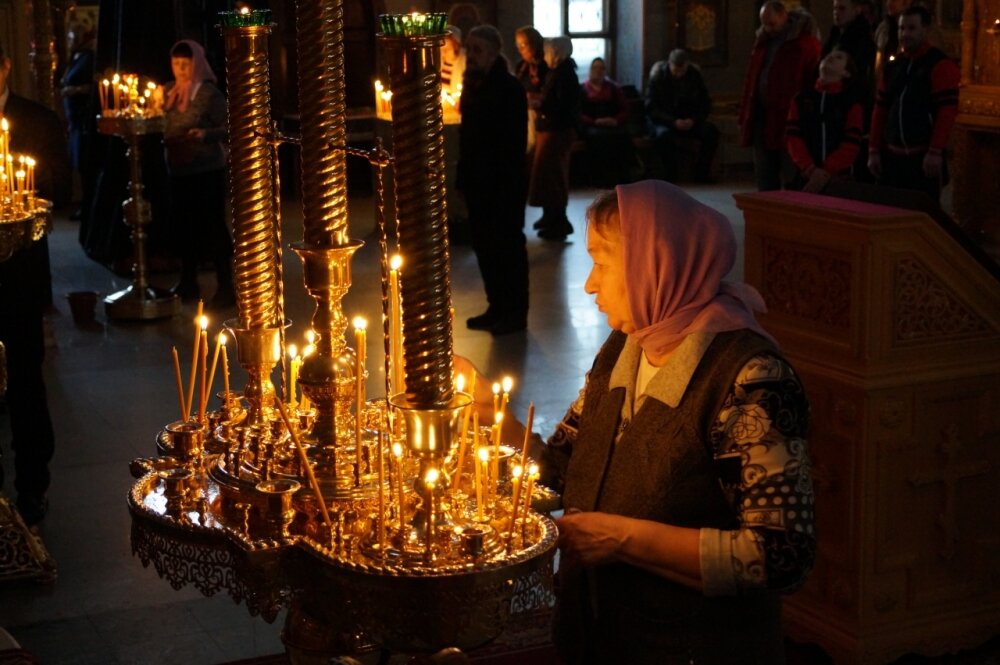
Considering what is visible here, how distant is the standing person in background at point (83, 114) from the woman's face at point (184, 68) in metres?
1.77

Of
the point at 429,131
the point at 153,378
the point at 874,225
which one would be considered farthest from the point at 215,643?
the point at 153,378

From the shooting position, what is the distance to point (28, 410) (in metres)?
5.41

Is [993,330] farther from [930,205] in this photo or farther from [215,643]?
[215,643]

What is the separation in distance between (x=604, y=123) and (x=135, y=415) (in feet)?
29.5

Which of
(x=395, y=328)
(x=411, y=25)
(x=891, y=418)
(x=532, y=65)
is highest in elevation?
(x=411, y=25)

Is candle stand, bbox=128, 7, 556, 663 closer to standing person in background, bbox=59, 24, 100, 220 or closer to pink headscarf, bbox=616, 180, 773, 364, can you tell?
pink headscarf, bbox=616, 180, 773, 364

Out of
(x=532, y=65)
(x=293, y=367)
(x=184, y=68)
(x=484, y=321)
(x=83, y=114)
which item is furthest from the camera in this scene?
(x=532, y=65)

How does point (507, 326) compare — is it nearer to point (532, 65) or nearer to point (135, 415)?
point (135, 415)

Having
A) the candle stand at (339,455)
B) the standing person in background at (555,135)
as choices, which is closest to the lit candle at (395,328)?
the candle stand at (339,455)

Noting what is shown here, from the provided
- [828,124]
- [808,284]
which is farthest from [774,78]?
[808,284]

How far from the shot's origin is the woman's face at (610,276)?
2.53 metres

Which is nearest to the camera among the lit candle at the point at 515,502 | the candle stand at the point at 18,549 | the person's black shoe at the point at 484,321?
the lit candle at the point at 515,502

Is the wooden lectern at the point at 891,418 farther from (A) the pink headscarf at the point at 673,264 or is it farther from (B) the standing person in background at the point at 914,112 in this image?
(B) the standing person in background at the point at 914,112

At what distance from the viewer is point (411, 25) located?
6.72 ft
